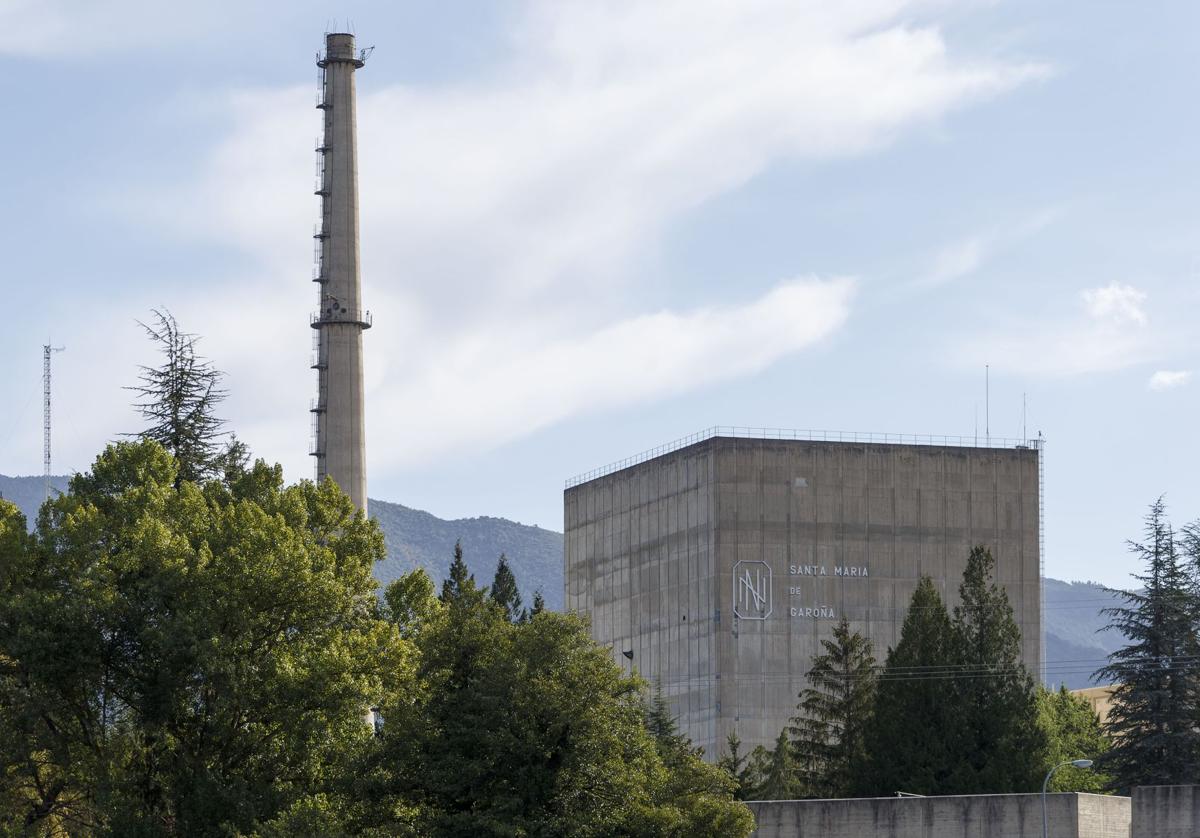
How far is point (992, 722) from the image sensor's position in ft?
291

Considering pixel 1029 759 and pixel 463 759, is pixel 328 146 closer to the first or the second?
Result: pixel 1029 759

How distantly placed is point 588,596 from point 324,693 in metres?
100.0

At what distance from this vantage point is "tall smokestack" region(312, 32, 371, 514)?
133 meters

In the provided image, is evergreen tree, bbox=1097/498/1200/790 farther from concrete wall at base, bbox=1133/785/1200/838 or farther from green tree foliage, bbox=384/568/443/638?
green tree foliage, bbox=384/568/443/638

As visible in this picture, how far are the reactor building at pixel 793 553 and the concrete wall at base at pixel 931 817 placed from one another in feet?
209

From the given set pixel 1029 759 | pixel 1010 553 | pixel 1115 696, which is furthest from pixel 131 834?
pixel 1010 553

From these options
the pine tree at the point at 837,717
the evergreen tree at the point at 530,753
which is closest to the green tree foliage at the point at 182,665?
the evergreen tree at the point at 530,753

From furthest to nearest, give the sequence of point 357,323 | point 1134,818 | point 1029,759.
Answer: point 357,323, point 1029,759, point 1134,818

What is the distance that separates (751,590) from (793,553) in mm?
4004

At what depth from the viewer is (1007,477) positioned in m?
147

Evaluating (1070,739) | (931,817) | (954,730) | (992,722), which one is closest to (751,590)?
(1070,739)

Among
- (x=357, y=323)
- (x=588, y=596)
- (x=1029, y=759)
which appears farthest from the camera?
(x=588, y=596)

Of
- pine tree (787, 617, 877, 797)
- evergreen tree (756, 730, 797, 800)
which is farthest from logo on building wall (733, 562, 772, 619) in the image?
pine tree (787, 617, 877, 797)

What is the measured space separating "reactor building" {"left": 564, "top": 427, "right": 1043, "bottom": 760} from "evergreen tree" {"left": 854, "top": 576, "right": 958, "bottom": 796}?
154ft
